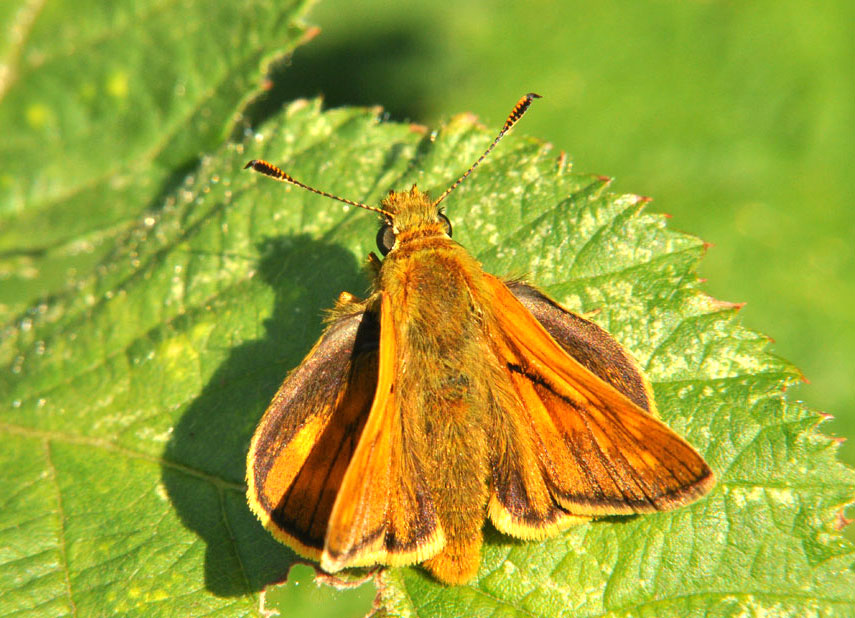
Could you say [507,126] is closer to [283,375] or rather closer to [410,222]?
[410,222]

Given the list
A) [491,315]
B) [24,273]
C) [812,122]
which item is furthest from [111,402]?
[812,122]

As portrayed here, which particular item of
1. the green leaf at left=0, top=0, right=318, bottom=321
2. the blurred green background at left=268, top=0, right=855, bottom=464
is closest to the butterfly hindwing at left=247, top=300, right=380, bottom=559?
the green leaf at left=0, top=0, right=318, bottom=321

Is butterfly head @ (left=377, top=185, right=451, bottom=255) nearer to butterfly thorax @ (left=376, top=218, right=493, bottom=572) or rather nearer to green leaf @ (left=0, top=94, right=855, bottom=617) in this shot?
butterfly thorax @ (left=376, top=218, right=493, bottom=572)

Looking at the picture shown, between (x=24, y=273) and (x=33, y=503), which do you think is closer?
(x=33, y=503)

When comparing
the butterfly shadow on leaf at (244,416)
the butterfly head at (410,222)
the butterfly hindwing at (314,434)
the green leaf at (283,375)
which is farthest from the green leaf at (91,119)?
the butterfly hindwing at (314,434)

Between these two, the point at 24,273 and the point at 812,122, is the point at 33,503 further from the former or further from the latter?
the point at 812,122

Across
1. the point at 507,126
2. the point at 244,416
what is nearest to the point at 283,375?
the point at 244,416
